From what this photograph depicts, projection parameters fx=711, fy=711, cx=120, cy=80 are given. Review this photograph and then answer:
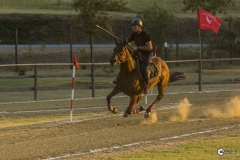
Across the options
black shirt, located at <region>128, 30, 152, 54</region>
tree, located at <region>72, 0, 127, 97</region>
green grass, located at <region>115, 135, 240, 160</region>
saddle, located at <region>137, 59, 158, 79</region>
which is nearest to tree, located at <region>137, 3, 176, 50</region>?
tree, located at <region>72, 0, 127, 97</region>

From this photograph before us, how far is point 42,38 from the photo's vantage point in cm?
4650

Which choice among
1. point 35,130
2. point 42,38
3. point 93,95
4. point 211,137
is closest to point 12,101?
point 93,95

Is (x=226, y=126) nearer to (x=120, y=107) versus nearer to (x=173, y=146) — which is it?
(x=173, y=146)

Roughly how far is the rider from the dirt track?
1182 millimetres

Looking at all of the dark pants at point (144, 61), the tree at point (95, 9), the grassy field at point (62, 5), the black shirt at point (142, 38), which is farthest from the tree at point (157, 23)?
the grassy field at point (62, 5)

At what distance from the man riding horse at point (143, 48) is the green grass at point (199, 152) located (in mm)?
3683

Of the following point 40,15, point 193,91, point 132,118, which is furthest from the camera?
point 40,15

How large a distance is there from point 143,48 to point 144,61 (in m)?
0.41

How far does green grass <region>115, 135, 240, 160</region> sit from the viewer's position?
Answer: 11.3 meters

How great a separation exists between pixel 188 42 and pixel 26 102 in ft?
89.6

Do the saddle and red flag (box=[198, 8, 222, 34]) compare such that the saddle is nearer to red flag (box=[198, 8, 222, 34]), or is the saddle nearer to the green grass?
the green grass

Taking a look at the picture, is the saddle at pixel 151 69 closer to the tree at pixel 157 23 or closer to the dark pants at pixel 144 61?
the dark pants at pixel 144 61

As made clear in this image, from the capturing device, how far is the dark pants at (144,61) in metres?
16.5

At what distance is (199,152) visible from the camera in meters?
11.8
